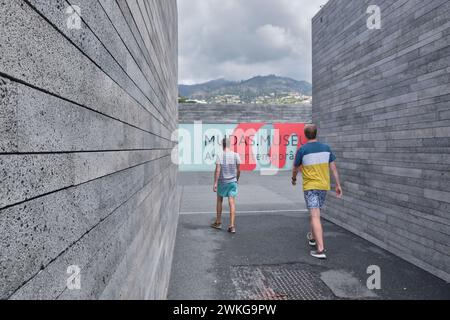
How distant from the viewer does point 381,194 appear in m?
5.10

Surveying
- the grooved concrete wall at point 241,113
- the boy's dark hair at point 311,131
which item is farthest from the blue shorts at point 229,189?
the grooved concrete wall at point 241,113

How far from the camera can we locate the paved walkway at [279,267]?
3.49m

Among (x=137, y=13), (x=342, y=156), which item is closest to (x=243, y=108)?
(x=342, y=156)

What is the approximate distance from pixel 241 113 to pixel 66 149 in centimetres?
1784

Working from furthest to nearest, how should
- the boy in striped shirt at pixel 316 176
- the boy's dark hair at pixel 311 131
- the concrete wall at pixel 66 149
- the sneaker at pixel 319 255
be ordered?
the boy's dark hair at pixel 311 131
the boy in striped shirt at pixel 316 176
the sneaker at pixel 319 255
the concrete wall at pixel 66 149

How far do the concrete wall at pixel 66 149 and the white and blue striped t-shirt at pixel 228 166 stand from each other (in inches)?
162

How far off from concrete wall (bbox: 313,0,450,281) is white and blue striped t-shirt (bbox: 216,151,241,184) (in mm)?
2256

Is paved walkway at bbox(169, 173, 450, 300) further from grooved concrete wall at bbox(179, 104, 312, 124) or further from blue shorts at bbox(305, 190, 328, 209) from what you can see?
grooved concrete wall at bbox(179, 104, 312, 124)

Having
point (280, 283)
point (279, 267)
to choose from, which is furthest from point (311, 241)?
point (280, 283)

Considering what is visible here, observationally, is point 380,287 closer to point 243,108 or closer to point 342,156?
point 342,156

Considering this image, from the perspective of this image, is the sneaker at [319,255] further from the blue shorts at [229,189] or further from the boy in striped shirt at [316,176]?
the blue shorts at [229,189]

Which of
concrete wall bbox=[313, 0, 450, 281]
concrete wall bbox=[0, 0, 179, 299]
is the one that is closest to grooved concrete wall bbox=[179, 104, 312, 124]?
concrete wall bbox=[313, 0, 450, 281]

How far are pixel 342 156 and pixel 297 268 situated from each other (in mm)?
3053

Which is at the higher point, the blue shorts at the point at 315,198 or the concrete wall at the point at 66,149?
the concrete wall at the point at 66,149
